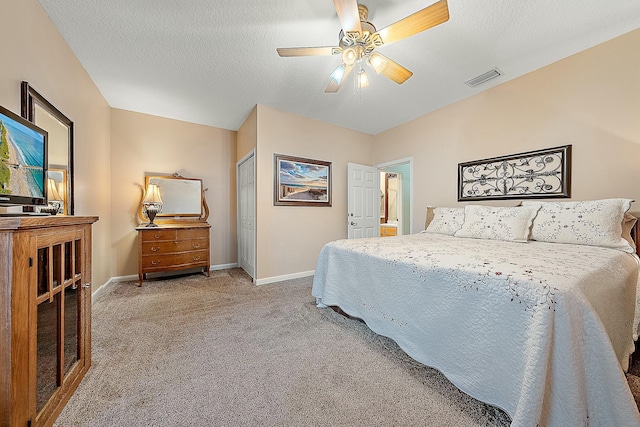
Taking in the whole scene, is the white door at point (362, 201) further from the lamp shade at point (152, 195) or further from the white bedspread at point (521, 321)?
the lamp shade at point (152, 195)

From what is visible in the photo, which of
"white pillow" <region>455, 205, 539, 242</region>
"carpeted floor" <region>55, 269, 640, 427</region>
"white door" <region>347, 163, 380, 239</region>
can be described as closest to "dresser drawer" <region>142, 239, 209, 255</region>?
"carpeted floor" <region>55, 269, 640, 427</region>

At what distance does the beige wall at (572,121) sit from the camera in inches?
79.7

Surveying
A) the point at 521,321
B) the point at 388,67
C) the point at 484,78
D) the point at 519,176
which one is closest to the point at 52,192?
the point at 388,67

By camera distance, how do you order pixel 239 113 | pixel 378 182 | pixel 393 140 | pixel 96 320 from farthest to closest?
1. pixel 378 182
2. pixel 393 140
3. pixel 239 113
4. pixel 96 320

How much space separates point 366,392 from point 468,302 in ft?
2.49

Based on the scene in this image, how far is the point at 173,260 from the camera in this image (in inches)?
131

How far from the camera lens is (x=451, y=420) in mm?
1125

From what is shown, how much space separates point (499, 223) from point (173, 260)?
412cm

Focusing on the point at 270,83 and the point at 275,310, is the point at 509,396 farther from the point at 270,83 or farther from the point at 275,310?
the point at 270,83

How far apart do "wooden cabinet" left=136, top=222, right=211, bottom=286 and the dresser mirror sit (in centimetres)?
43

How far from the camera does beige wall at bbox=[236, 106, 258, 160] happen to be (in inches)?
130

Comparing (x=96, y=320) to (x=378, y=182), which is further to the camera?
(x=378, y=182)

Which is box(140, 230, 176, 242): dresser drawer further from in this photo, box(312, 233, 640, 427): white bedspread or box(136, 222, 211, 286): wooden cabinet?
box(312, 233, 640, 427): white bedspread

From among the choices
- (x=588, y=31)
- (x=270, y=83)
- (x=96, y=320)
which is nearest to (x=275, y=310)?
(x=96, y=320)
